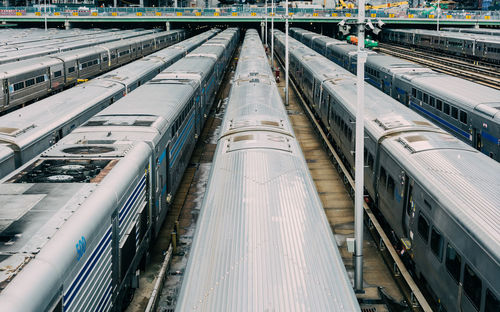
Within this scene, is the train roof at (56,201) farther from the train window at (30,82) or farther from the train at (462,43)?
the train at (462,43)

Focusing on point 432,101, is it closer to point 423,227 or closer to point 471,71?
point 423,227

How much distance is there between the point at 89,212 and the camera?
8.41 m

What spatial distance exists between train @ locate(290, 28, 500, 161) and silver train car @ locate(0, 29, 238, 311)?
10550 millimetres

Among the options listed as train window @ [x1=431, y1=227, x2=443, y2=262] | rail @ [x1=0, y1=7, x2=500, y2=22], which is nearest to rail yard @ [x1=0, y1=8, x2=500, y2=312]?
train window @ [x1=431, y1=227, x2=443, y2=262]

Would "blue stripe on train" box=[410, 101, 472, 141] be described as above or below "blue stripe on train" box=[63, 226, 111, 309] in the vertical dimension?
above

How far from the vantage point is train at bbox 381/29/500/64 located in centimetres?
5078

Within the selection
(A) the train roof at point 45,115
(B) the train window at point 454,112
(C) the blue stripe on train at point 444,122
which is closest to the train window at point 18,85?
(A) the train roof at point 45,115

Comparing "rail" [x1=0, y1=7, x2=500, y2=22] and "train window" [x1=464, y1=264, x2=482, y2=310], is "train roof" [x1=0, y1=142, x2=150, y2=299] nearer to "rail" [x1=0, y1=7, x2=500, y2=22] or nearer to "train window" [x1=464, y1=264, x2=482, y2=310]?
"train window" [x1=464, y1=264, x2=482, y2=310]

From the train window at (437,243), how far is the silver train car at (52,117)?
10154 mm

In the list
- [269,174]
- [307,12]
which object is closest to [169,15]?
[307,12]

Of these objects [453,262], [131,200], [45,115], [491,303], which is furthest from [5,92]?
[491,303]

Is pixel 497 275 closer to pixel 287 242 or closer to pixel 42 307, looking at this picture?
pixel 287 242

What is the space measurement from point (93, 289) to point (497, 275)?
6.71m

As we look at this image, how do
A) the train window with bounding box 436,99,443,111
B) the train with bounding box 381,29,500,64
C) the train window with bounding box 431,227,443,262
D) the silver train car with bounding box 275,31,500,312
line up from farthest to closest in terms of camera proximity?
the train with bounding box 381,29,500,64 < the train window with bounding box 436,99,443,111 < the train window with bounding box 431,227,443,262 < the silver train car with bounding box 275,31,500,312
